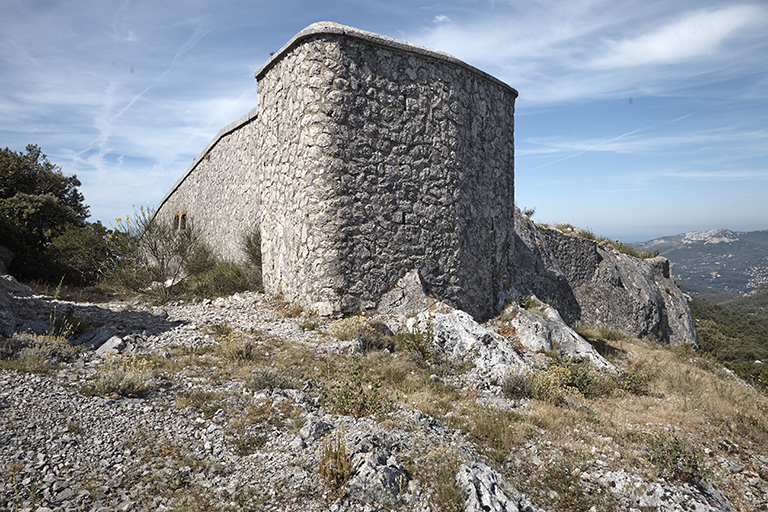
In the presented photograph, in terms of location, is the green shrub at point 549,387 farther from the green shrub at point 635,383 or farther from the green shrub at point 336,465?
the green shrub at point 336,465

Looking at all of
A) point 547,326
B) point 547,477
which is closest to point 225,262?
point 547,326

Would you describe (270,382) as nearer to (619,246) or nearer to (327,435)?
(327,435)

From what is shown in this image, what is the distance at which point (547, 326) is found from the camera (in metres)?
8.59

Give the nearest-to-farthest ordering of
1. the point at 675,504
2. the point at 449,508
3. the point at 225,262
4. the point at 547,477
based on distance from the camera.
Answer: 1. the point at 449,508
2. the point at 675,504
3. the point at 547,477
4. the point at 225,262

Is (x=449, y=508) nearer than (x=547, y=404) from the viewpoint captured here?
Yes

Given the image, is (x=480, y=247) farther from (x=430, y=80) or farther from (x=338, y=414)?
(x=338, y=414)

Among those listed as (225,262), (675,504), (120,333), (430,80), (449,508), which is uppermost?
(430,80)

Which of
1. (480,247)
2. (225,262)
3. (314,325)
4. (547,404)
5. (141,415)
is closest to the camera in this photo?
(141,415)

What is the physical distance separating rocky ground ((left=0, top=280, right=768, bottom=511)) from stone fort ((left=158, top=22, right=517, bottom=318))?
1965 mm

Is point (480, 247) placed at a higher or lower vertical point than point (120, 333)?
higher

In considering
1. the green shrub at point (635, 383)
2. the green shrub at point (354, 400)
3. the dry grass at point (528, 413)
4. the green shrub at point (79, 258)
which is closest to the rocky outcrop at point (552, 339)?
the green shrub at point (635, 383)

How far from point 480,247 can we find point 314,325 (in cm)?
438

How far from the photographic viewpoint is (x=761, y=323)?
1606 inches

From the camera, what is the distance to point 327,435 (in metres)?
3.89
